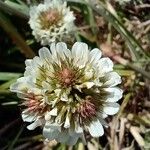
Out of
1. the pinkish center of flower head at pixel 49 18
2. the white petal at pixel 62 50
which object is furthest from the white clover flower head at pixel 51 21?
the white petal at pixel 62 50

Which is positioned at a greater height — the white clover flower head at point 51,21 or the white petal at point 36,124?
the white clover flower head at point 51,21

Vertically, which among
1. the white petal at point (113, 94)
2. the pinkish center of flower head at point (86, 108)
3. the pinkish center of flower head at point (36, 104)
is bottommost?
the pinkish center of flower head at point (86, 108)

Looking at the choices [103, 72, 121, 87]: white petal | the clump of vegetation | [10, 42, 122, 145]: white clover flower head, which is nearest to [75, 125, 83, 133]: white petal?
[10, 42, 122, 145]: white clover flower head

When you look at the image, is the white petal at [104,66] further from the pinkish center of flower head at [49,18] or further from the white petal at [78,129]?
the pinkish center of flower head at [49,18]

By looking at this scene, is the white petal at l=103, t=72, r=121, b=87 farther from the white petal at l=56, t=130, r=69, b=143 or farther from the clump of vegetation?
the clump of vegetation

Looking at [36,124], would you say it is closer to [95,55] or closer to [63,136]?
[63,136]

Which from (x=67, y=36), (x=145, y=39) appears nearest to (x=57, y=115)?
(x=67, y=36)

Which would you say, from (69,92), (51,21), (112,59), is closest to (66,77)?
(69,92)

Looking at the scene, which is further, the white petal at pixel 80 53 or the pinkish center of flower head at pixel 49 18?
the pinkish center of flower head at pixel 49 18

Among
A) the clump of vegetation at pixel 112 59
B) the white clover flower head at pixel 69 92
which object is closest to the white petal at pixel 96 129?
the white clover flower head at pixel 69 92
